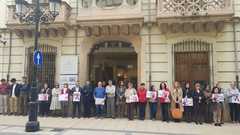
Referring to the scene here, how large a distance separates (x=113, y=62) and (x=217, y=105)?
8.43m

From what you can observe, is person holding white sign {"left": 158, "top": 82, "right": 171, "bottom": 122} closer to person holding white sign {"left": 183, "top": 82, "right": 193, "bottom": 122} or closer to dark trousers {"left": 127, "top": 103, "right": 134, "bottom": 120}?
person holding white sign {"left": 183, "top": 82, "right": 193, "bottom": 122}

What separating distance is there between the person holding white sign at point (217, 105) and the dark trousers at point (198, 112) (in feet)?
2.03

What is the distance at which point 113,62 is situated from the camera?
19.8 metres

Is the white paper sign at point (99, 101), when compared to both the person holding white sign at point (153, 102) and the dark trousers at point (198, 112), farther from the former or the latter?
the dark trousers at point (198, 112)

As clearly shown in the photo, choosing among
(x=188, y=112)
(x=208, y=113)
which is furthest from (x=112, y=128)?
(x=208, y=113)

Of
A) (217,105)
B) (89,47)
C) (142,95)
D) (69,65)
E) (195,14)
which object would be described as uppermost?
(195,14)

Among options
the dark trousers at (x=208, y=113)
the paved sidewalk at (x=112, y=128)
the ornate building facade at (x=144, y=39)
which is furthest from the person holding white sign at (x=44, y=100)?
the dark trousers at (x=208, y=113)

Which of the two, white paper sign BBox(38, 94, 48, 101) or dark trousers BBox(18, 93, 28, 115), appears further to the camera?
dark trousers BBox(18, 93, 28, 115)

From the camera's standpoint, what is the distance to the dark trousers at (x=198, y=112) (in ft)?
44.3

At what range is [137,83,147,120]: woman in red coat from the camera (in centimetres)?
1405

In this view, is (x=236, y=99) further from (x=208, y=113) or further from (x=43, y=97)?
(x=43, y=97)

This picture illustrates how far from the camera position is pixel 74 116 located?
587 inches

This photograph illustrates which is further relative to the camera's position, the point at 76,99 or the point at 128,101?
the point at 76,99

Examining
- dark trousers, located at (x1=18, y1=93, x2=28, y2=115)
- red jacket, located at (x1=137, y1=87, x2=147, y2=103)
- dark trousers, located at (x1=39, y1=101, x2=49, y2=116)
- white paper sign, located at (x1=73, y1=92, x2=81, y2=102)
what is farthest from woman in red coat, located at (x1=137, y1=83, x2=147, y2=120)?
dark trousers, located at (x1=18, y1=93, x2=28, y2=115)
